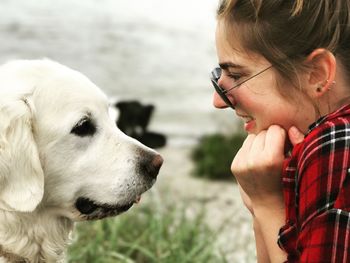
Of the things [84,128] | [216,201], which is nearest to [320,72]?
[84,128]

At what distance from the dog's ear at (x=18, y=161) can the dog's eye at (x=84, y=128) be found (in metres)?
0.20

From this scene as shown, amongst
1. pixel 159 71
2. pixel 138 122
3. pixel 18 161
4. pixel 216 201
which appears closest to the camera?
pixel 18 161

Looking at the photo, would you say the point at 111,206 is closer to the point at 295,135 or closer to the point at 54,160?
the point at 54,160

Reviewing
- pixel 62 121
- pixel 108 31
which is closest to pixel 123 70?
pixel 108 31

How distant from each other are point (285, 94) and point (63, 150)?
3.35ft

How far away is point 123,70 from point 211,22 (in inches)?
215

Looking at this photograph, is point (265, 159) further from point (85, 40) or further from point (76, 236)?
point (85, 40)

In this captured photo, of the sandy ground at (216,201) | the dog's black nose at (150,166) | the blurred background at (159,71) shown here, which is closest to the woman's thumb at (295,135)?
the dog's black nose at (150,166)

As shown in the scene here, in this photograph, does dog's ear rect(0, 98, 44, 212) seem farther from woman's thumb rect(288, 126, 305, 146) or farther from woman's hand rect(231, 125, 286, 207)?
woman's thumb rect(288, 126, 305, 146)

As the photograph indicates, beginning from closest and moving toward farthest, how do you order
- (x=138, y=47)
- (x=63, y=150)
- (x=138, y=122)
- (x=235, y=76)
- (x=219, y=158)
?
(x=235, y=76) → (x=63, y=150) → (x=219, y=158) → (x=138, y=122) → (x=138, y=47)

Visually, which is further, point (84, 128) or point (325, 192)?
point (84, 128)

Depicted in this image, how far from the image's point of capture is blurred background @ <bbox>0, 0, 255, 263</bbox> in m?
4.65

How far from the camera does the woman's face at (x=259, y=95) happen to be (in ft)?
7.38

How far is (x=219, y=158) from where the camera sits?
284 inches
